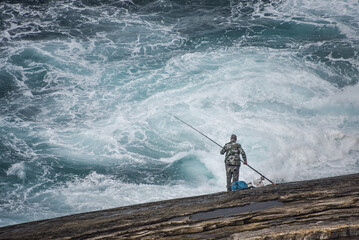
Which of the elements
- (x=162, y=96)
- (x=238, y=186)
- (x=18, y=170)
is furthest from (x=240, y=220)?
(x=162, y=96)

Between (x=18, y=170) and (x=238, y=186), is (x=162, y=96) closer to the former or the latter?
(x=18, y=170)

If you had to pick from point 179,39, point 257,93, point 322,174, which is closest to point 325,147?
point 322,174

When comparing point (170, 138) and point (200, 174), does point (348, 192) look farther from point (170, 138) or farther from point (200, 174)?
point (170, 138)

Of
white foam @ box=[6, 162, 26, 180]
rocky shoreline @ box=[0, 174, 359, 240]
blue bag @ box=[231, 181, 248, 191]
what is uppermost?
rocky shoreline @ box=[0, 174, 359, 240]

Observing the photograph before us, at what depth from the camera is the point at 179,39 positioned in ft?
69.0

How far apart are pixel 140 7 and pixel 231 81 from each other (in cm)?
1110

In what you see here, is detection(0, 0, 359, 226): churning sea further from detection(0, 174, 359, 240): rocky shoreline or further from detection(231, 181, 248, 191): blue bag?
detection(0, 174, 359, 240): rocky shoreline

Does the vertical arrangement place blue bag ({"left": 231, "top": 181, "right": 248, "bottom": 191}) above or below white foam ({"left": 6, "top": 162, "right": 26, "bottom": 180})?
above

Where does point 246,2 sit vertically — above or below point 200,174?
above

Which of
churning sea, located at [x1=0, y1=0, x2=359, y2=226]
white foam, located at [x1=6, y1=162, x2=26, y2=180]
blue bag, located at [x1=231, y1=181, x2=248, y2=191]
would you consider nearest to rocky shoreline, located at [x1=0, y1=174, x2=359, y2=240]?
blue bag, located at [x1=231, y1=181, x2=248, y2=191]

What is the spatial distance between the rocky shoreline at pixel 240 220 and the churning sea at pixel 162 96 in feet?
17.7

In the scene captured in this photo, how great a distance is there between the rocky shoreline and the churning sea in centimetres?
540

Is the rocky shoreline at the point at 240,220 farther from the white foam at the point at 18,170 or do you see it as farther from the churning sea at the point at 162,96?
the white foam at the point at 18,170

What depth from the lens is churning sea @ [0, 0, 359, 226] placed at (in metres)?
12.4
